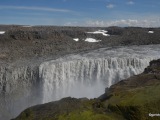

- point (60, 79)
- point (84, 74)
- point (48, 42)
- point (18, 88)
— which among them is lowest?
point (18, 88)

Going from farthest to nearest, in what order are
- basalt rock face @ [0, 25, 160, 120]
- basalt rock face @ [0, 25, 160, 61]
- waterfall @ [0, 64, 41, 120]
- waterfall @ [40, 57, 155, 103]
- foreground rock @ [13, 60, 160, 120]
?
basalt rock face @ [0, 25, 160, 61]
basalt rock face @ [0, 25, 160, 120]
waterfall @ [0, 64, 41, 120]
waterfall @ [40, 57, 155, 103]
foreground rock @ [13, 60, 160, 120]

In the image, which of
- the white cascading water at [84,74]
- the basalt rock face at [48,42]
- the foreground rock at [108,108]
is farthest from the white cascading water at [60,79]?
the foreground rock at [108,108]

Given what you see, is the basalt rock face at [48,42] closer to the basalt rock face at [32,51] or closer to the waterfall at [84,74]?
the basalt rock face at [32,51]

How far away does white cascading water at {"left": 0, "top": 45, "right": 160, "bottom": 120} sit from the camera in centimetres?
3347

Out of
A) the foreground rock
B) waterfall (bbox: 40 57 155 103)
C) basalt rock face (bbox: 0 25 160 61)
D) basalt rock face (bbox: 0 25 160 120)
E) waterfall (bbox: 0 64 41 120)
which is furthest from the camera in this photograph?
basalt rock face (bbox: 0 25 160 61)

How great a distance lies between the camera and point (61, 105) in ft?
42.3

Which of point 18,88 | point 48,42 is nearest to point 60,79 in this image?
point 18,88

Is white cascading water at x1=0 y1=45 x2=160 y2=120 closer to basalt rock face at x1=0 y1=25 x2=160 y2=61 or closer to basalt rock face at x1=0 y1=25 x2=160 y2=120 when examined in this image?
basalt rock face at x1=0 y1=25 x2=160 y2=120

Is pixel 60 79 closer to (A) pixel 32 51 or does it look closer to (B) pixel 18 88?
(B) pixel 18 88

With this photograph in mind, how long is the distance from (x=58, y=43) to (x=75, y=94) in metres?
21.6

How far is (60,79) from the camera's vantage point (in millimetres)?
34750

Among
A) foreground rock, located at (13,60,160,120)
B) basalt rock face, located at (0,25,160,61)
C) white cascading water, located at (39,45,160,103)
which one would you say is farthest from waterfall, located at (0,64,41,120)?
foreground rock, located at (13,60,160,120)

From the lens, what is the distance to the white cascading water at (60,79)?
3347 centimetres

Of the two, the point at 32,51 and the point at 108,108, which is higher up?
the point at 108,108
